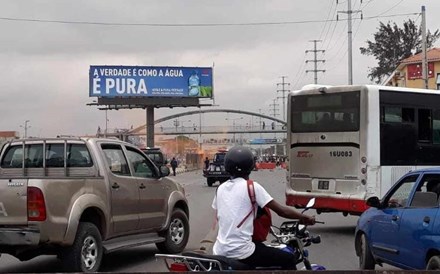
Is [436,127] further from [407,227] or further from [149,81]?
[149,81]

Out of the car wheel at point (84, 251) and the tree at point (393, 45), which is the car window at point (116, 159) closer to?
the car wheel at point (84, 251)

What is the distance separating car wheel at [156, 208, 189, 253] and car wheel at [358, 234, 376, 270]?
337 cm

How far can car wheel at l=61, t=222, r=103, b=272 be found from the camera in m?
8.64

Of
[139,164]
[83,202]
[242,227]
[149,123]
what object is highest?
[149,123]

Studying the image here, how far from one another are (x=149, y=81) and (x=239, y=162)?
226ft

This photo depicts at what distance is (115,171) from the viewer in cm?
988

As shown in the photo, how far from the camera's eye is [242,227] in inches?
195

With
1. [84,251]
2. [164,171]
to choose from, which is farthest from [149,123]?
[84,251]

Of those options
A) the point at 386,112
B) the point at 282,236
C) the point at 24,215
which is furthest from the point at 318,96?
the point at 282,236

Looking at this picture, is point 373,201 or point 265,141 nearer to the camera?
point 373,201

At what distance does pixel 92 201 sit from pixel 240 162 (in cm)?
443

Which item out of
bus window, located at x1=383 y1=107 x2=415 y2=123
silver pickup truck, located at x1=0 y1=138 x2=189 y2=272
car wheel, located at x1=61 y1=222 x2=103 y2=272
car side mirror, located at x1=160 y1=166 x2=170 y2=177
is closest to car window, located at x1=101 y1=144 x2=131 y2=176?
silver pickup truck, located at x1=0 y1=138 x2=189 y2=272

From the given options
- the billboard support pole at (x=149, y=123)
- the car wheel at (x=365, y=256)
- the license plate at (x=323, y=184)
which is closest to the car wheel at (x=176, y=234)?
the car wheel at (x=365, y=256)

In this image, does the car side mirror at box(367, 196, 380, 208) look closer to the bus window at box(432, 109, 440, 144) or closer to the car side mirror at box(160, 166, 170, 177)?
the car side mirror at box(160, 166, 170, 177)
